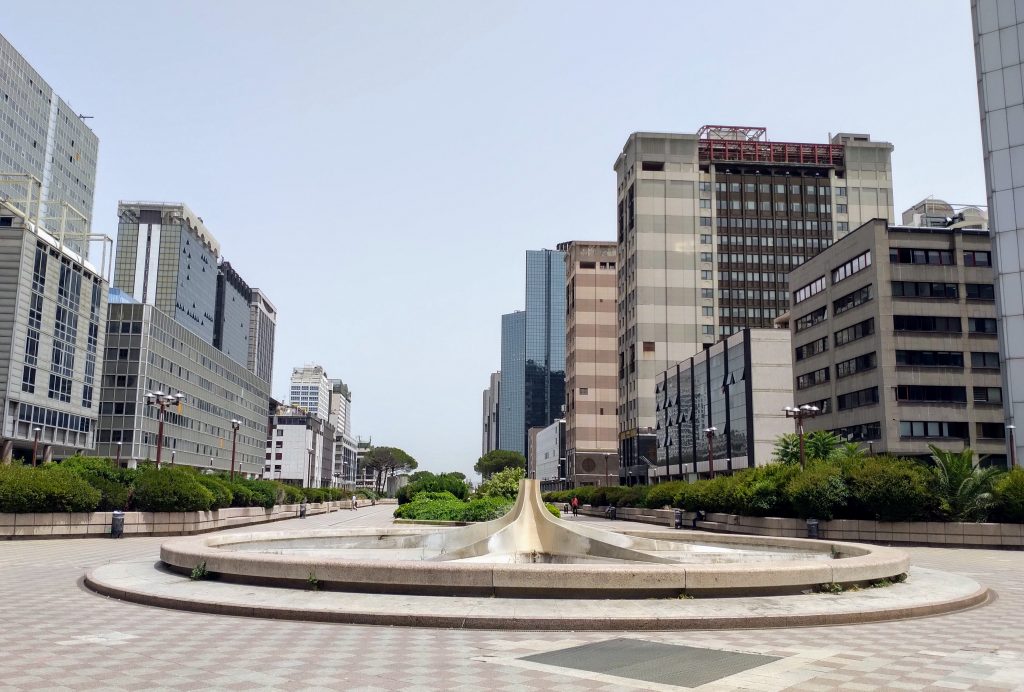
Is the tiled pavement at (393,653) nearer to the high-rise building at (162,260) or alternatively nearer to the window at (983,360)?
the window at (983,360)

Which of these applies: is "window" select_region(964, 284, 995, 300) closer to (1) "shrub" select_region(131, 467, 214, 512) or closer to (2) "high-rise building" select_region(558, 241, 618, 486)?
(1) "shrub" select_region(131, 467, 214, 512)

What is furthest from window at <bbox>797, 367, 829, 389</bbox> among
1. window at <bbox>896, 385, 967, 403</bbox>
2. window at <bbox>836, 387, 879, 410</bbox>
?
window at <bbox>896, 385, 967, 403</bbox>

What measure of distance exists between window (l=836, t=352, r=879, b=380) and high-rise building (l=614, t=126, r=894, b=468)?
129 ft

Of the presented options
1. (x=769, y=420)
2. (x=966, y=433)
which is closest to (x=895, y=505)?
(x=966, y=433)

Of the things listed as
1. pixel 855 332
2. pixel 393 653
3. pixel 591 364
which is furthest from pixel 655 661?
pixel 591 364

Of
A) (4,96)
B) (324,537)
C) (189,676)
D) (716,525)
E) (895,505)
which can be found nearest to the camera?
(189,676)

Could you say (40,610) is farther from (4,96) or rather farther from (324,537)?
(4,96)

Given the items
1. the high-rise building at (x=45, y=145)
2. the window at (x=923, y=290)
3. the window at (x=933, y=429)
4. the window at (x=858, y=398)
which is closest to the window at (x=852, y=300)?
the window at (x=923, y=290)

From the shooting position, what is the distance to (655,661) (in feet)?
28.8

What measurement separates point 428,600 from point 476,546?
4440 millimetres

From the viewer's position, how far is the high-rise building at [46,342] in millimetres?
73562

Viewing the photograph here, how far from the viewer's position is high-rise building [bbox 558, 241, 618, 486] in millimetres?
133875

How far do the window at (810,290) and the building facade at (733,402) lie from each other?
4.01 metres

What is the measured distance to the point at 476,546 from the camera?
1661cm
